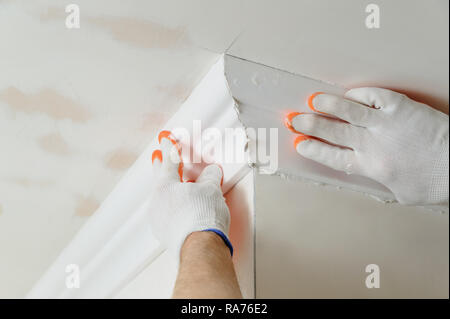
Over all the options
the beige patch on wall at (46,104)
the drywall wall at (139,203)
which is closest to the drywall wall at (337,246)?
the drywall wall at (139,203)

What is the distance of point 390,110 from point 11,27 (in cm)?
75

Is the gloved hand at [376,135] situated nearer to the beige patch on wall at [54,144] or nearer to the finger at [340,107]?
the finger at [340,107]

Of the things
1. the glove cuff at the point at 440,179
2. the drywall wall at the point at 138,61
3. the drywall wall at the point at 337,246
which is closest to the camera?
the drywall wall at the point at 138,61

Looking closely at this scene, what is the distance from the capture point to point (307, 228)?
1.01 meters

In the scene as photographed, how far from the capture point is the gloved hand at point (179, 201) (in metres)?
0.93

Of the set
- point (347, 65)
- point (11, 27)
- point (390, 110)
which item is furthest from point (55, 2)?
point (390, 110)

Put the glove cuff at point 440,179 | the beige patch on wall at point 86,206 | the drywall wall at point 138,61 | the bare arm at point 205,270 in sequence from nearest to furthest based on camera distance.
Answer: the bare arm at point 205,270 < the drywall wall at point 138,61 < the glove cuff at point 440,179 < the beige patch on wall at point 86,206

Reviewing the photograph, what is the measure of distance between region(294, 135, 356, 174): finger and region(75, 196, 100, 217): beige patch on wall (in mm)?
551

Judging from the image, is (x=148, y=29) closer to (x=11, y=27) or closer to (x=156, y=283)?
(x=11, y=27)

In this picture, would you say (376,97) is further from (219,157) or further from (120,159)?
(120,159)

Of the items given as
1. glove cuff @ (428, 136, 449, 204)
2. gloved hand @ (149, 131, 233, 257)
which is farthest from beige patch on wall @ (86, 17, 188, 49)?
glove cuff @ (428, 136, 449, 204)

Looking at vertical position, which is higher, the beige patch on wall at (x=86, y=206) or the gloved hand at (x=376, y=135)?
the gloved hand at (x=376, y=135)

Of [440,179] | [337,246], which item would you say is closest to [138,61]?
[337,246]

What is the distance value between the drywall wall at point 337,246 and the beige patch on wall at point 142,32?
1.06 ft
